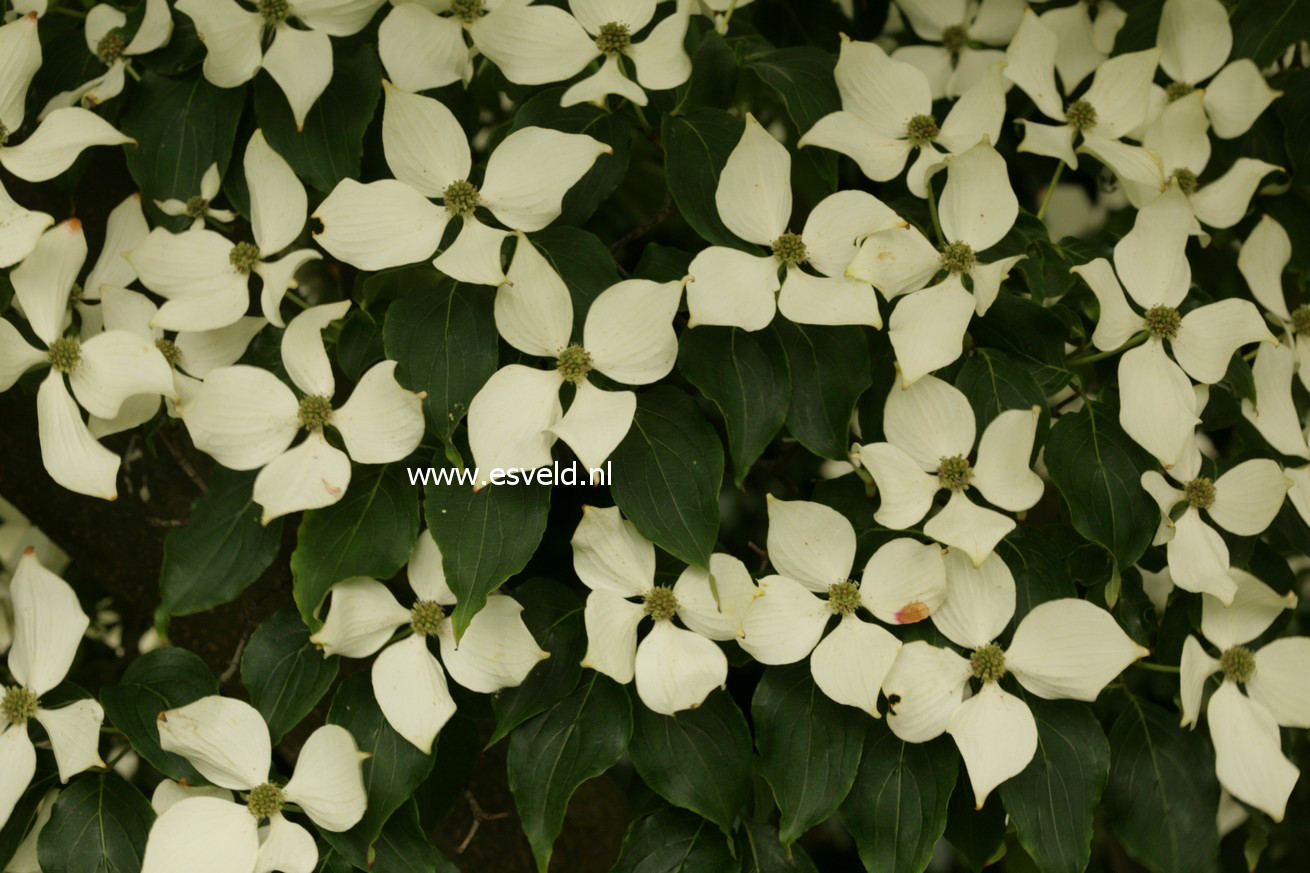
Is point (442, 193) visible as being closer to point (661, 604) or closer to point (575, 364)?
point (575, 364)

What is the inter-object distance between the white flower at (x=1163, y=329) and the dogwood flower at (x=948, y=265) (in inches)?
2.7

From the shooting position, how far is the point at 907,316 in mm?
801

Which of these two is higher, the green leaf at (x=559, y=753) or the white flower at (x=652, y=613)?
the white flower at (x=652, y=613)

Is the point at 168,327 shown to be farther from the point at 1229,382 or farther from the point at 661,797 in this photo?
the point at 1229,382

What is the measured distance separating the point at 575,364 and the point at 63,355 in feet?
1.20

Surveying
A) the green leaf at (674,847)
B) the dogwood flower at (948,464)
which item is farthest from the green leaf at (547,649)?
the dogwood flower at (948,464)

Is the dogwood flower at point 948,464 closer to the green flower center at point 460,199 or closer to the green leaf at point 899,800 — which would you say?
the green leaf at point 899,800

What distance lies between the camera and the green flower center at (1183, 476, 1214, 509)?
853 millimetres

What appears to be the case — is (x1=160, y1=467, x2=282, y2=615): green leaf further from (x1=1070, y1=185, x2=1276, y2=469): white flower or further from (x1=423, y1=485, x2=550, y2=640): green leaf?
(x1=1070, y1=185, x2=1276, y2=469): white flower

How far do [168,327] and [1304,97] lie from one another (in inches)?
36.7

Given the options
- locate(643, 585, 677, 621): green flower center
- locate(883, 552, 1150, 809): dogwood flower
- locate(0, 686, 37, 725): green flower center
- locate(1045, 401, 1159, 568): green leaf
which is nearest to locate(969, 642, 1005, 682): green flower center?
locate(883, 552, 1150, 809): dogwood flower

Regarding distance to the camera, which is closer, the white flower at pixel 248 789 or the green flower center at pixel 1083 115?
the white flower at pixel 248 789

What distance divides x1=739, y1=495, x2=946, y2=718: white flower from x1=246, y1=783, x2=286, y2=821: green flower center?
0.34 m

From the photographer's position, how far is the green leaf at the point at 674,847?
85 centimetres
